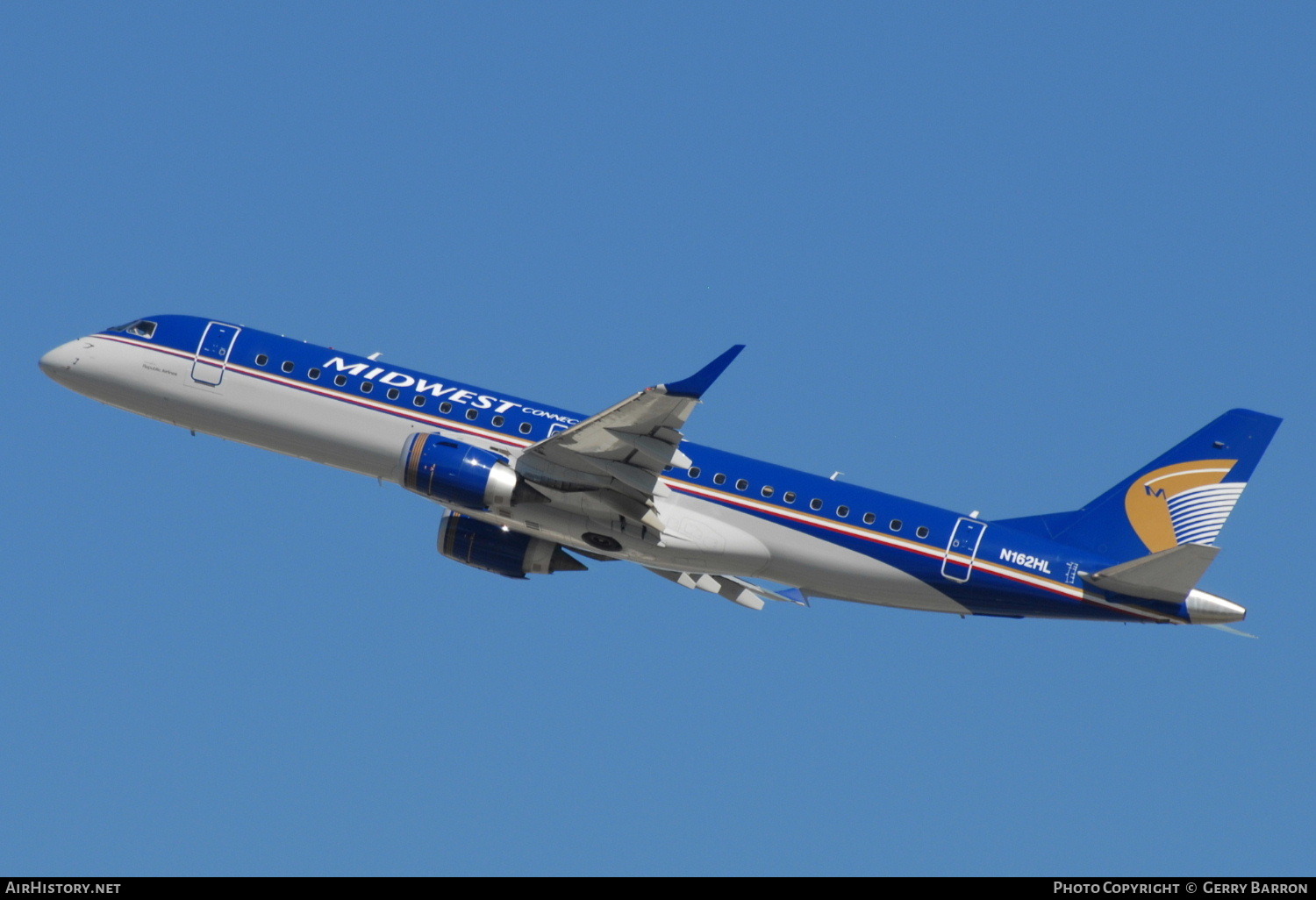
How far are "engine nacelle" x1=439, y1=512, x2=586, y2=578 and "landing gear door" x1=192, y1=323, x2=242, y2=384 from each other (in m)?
8.22

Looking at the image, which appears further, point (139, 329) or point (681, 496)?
point (139, 329)

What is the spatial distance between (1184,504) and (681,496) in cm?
1435

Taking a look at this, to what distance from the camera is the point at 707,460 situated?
45.0 metres

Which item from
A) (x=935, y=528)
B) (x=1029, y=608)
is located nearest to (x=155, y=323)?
(x=935, y=528)

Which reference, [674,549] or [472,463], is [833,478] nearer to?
[674,549]

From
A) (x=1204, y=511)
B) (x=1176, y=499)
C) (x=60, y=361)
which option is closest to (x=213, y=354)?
(x=60, y=361)

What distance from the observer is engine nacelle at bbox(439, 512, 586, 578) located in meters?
47.3

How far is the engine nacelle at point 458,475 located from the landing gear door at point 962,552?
484 inches

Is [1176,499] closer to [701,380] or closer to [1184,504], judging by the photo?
[1184,504]

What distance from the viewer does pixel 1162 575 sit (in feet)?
136

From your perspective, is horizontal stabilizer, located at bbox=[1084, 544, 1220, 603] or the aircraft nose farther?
the aircraft nose

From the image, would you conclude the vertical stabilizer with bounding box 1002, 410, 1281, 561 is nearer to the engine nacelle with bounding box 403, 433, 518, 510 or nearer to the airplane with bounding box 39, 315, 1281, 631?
the airplane with bounding box 39, 315, 1281, 631

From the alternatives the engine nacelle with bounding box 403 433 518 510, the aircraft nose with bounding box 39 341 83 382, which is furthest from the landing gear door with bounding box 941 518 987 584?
the aircraft nose with bounding box 39 341 83 382
